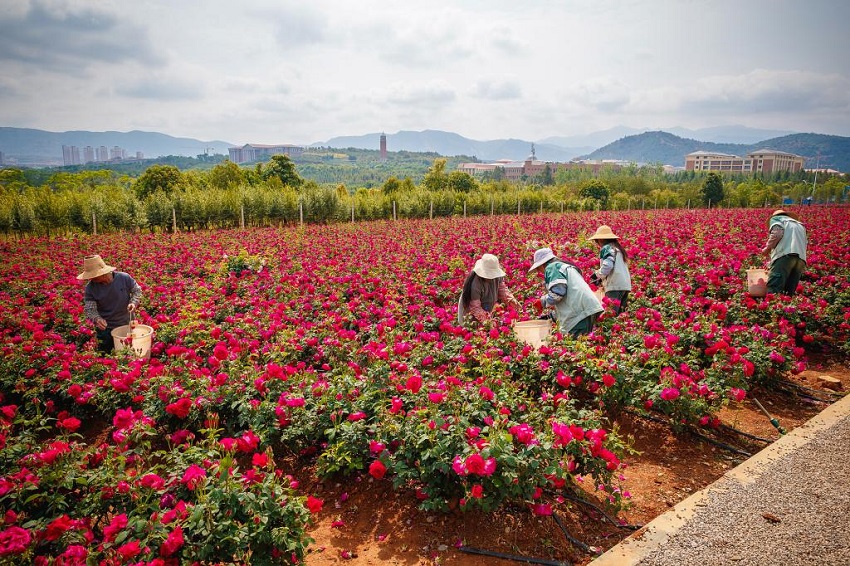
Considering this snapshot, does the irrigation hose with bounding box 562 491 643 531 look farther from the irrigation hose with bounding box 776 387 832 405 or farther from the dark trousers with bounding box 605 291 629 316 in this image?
the irrigation hose with bounding box 776 387 832 405

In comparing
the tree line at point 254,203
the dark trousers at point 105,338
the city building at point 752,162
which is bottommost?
the dark trousers at point 105,338

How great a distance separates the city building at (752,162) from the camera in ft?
481

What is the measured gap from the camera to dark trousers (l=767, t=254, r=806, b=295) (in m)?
6.87

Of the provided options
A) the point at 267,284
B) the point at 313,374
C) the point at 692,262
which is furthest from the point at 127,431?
the point at 692,262

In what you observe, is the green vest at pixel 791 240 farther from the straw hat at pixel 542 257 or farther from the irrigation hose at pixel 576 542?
the irrigation hose at pixel 576 542

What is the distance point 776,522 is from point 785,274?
17.6 feet

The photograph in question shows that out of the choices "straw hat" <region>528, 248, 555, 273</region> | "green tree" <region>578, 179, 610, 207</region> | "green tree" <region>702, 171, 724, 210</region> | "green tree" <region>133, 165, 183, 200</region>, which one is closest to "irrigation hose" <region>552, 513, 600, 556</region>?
"straw hat" <region>528, 248, 555, 273</region>

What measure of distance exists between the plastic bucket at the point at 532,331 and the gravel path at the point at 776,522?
192 cm

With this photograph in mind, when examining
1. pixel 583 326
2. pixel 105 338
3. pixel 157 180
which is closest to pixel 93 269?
pixel 105 338

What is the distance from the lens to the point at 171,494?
2.47 meters

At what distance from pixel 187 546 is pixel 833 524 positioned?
3614 millimetres

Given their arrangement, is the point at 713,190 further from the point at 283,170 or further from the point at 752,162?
the point at 752,162

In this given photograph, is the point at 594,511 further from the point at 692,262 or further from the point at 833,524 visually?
the point at 692,262

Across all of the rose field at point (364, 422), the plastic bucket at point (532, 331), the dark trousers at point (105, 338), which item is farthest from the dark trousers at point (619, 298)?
the dark trousers at point (105, 338)
